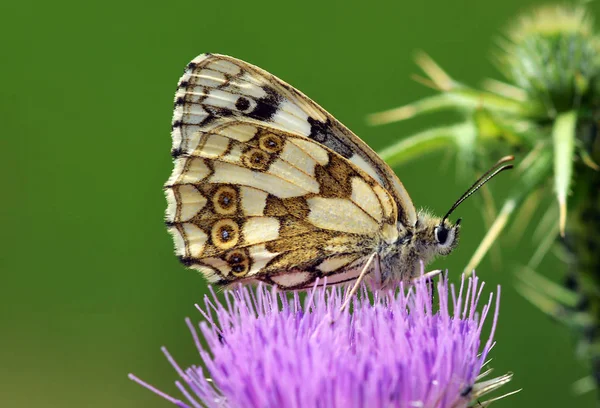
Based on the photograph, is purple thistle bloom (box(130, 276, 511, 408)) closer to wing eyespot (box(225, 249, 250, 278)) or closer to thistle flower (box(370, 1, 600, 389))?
wing eyespot (box(225, 249, 250, 278))

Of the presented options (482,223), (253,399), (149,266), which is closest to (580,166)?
(253,399)

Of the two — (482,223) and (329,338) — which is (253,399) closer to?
(329,338)

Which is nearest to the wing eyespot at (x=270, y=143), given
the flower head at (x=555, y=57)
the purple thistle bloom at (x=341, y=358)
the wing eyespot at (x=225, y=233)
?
the wing eyespot at (x=225, y=233)

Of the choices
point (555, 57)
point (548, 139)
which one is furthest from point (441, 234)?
point (555, 57)

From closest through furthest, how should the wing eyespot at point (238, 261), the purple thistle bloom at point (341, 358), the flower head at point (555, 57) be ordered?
the purple thistle bloom at point (341, 358)
the wing eyespot at point (238, 261)
the flower head at point (555, 57)

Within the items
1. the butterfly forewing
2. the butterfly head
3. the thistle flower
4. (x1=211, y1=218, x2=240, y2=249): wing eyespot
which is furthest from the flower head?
(x1=211, y1=218, x2=240, y2=249): wing eyespot

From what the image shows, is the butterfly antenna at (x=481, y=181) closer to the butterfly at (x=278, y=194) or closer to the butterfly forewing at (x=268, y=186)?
the butterfly at (x=278, y=194)

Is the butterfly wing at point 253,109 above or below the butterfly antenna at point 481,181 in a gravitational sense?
above

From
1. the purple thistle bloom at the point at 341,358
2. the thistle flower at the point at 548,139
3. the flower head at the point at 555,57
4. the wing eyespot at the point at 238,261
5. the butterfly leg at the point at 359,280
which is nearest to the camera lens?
the purple thistle bloom at the point at 341,358
